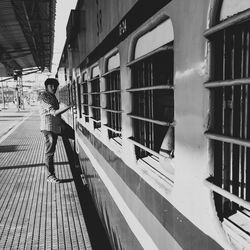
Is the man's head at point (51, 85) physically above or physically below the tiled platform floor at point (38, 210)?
above

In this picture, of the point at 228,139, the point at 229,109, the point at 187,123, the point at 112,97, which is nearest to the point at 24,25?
the point at 112,97

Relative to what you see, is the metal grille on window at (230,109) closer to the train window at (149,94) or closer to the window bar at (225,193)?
the window bar at (225,193)

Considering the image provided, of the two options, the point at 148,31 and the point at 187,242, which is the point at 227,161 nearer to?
the point at 187,242

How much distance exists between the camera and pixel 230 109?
120 cm

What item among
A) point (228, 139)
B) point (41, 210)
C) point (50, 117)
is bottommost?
point (41, 210)

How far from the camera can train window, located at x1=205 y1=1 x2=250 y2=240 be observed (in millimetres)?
1092

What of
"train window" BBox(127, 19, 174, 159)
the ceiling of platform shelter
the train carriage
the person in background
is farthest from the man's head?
the ceiling of platform shelter

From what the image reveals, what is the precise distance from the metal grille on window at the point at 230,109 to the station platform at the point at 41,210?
7.59 ft

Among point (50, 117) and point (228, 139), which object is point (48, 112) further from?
point (228, 139)

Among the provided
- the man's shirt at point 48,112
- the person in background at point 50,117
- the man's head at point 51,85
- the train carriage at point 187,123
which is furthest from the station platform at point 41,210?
the man's head at point 51,85

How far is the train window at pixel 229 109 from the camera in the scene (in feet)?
3.58

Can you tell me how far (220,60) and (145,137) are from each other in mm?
1005

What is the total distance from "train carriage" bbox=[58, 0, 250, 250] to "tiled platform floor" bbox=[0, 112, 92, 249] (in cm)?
117

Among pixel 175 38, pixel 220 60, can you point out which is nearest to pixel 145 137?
pixel 175 38
